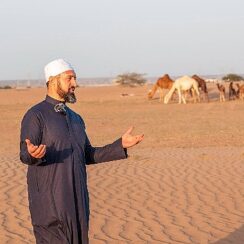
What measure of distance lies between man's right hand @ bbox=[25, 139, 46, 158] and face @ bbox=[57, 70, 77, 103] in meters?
0.50

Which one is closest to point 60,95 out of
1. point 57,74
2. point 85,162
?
point 57,74

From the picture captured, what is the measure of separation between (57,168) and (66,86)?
→ 1.69ft

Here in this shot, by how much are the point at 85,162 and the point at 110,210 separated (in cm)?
435

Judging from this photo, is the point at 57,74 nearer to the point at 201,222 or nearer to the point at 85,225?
the point at 85,225

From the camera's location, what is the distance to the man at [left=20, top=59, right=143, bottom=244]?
4.48 meters

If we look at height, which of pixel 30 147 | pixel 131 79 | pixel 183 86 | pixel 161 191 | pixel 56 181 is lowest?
pixel 131 79

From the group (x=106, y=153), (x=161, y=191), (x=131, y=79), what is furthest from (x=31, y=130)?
(x=131, y=79)

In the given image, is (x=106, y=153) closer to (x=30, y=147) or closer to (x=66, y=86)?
(x=66, y=86)

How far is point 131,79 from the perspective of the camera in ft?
241

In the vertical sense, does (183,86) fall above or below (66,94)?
below

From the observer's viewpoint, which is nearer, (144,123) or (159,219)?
(159,219)

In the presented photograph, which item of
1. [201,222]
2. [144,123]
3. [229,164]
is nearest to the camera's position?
[201,222]

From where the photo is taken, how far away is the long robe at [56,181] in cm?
448

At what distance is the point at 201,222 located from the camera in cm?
834
